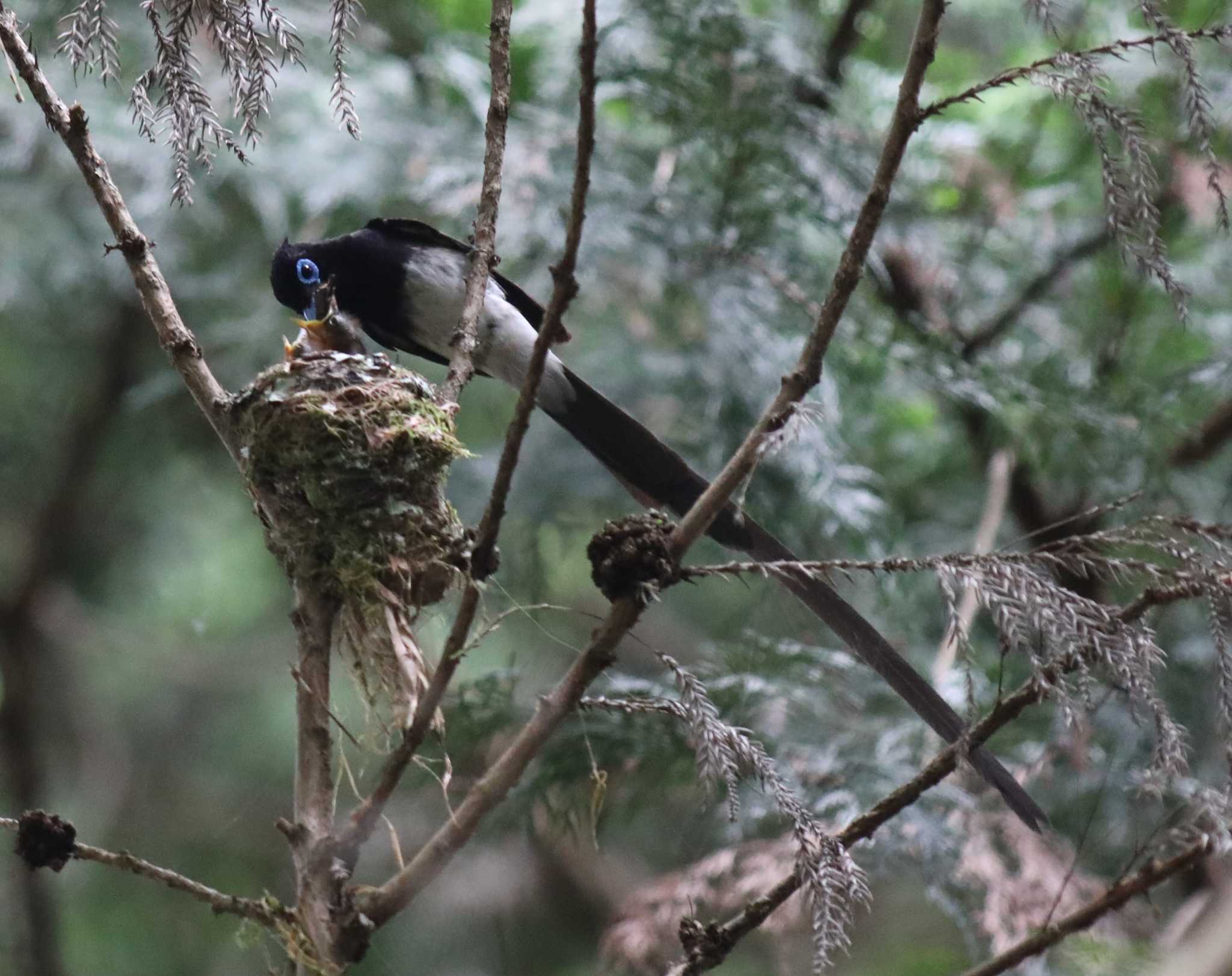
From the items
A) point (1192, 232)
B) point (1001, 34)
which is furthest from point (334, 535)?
point (1001, 34)

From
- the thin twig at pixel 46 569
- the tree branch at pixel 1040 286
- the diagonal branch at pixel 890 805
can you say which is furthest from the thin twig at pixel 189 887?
the tree branch at pixel 1040 286

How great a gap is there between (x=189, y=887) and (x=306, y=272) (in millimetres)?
2212

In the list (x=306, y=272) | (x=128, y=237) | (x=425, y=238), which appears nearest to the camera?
(x=128, y=237)

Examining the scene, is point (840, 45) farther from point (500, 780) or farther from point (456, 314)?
point (500, 780)

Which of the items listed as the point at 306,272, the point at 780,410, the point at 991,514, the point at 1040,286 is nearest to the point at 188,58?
the point at 780,410

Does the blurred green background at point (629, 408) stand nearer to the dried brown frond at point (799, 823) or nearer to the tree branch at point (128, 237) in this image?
the tree branch at point (128, 237)

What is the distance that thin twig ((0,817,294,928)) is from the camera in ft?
5.90

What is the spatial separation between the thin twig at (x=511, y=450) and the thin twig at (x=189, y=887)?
0.47ft

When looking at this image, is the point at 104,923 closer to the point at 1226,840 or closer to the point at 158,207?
the point at 158,207

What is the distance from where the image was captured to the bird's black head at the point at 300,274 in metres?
3.69

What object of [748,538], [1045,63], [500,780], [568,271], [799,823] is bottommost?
[799,823]

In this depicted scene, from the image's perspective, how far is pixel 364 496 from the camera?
7.99 feet

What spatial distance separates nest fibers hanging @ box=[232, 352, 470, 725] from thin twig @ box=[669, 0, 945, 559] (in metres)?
0.50

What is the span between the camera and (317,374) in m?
2.81
